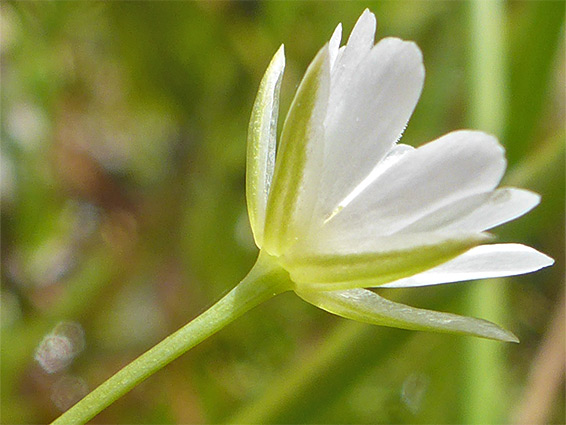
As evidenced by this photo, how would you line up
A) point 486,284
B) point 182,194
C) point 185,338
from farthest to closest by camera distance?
1. point 182,194
2. point 486,284
3. point 185,338

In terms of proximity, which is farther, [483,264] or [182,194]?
[182,194]

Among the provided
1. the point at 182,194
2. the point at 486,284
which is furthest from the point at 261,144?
the point at 182,194

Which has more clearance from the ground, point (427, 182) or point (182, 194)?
point (427, 182)

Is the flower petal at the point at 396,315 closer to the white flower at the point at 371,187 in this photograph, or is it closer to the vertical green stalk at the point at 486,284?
the white flower at the point at 371,187

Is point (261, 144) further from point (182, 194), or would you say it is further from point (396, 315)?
point (182, 194)

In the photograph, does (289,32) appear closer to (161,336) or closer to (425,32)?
(425,32)

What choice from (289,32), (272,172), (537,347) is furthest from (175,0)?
(272,172)
